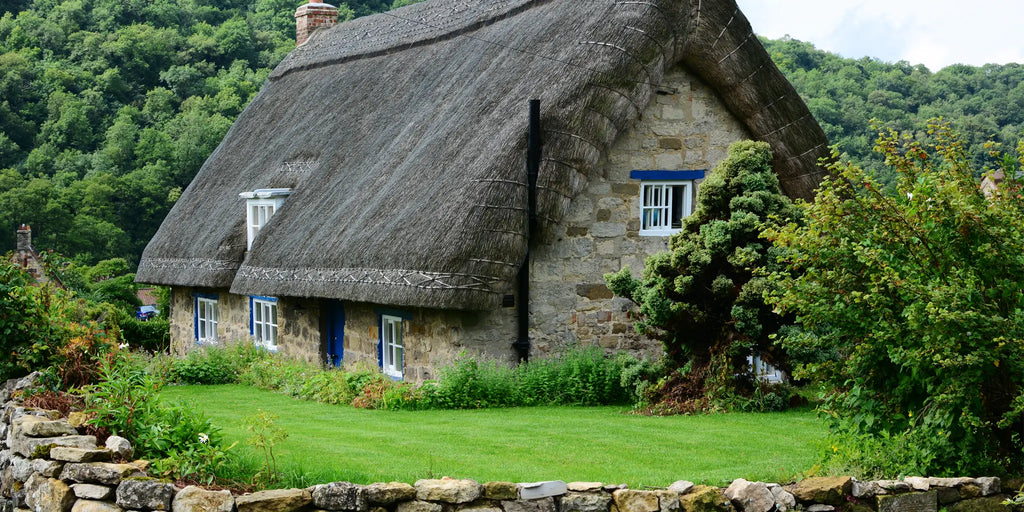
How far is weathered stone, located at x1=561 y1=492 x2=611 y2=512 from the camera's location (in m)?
7.38

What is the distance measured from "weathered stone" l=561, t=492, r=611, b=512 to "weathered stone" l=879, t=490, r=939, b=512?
1918 mm

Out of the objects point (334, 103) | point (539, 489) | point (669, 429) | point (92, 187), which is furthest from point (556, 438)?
point (92, 187)

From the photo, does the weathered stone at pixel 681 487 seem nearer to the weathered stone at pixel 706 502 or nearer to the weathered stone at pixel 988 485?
the weathered stone at pixel 706 502

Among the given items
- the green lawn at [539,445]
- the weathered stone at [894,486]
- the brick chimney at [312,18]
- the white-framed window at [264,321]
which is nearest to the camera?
the weathered stone at [894,486]

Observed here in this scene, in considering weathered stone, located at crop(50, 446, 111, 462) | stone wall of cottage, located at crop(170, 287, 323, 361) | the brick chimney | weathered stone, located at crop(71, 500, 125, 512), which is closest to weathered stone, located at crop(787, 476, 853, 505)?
weathered stone, located at crop(71, 500, 125, 512)

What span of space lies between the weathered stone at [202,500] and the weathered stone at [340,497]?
557 millimetres

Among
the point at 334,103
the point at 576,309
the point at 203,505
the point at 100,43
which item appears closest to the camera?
the point at 203,505

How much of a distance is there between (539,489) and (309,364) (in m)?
10.2

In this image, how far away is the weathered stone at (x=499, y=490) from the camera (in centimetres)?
732

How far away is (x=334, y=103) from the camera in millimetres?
20969

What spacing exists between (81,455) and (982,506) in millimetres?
6308

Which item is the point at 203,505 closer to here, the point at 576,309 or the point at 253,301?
the point at 576,309

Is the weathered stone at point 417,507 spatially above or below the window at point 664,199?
below

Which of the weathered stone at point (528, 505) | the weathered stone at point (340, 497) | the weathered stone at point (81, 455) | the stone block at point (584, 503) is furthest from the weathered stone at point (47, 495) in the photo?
the stone block at point (584, 503)
